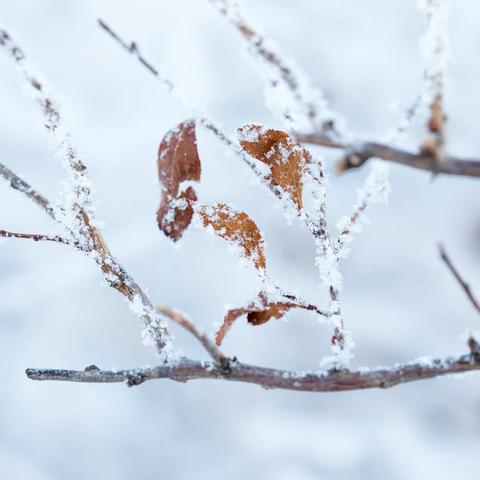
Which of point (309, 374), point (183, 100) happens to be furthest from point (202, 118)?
point (309, 374)

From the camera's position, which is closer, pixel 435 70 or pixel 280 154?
pixel 435 70

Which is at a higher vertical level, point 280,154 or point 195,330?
point 280,154

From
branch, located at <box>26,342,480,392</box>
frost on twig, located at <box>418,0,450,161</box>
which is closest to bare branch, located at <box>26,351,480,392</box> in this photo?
branch, located at <box>26,342,480,392</box>

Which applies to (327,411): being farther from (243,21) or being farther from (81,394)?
(243,21)

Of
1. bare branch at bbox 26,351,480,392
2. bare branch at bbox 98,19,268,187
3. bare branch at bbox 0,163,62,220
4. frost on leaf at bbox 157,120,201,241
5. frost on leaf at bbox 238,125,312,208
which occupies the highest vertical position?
frost on leaf at bbox 238,125,312,208

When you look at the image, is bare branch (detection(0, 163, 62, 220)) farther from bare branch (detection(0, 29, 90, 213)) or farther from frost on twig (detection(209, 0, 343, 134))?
frost on twig (detection(209, 0, 343, 134))

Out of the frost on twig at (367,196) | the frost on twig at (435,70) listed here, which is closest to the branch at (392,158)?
the frost on twig at (435,70)

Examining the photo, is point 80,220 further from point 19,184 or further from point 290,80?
point 290,80

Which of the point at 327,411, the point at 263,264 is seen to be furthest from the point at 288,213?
the point at 327,411
